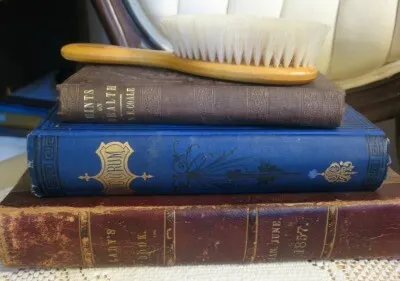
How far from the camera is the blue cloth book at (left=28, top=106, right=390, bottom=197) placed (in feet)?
1.23

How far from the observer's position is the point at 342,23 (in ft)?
1.84

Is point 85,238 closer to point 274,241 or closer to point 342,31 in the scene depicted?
point 274,241

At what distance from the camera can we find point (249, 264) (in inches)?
15.6

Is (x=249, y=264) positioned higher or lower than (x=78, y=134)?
lower

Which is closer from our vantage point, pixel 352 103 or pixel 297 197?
pixel 297 197

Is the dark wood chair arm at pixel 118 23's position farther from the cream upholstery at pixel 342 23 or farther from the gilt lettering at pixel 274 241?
the gilt lettering at pixel 274 241

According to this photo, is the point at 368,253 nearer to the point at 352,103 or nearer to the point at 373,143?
the point at 373,143

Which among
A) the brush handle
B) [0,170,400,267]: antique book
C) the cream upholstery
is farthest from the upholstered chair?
[0,170,400,267]: antique book

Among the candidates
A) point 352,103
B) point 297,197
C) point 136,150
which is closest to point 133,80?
point 136,150

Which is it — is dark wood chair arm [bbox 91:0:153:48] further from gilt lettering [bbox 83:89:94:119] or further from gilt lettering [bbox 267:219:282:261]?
gilt lettering [bbox 267:219:282:261]

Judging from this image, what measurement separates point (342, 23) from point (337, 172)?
10.0 inches

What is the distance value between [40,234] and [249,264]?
0.18 meters

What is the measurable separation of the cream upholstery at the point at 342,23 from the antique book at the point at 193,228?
0.23 metres

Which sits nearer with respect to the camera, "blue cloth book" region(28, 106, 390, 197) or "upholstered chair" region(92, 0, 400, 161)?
"blue cloth book" region(28, 106, 390, 197)
